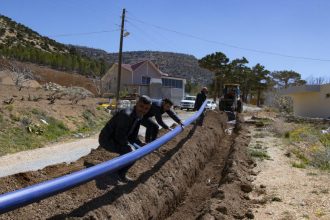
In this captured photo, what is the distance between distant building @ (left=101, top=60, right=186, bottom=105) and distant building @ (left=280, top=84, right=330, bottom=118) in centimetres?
1942

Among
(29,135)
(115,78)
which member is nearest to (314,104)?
(29,135)

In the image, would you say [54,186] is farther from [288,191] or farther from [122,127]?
[288,191]

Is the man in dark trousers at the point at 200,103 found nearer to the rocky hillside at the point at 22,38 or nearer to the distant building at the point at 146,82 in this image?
the distant building at the point at 146,82

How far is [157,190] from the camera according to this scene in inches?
312

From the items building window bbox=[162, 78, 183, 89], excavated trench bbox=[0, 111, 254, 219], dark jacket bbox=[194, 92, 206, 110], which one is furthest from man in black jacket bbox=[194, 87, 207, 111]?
building window bbox=[162, 78, 183, 89]

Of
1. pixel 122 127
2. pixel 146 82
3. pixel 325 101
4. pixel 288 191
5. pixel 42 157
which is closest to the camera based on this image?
pixel 122 127

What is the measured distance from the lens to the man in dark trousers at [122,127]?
649cm

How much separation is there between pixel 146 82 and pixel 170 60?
64.3 m

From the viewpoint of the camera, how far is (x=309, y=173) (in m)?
11.0

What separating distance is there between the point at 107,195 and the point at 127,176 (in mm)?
1333

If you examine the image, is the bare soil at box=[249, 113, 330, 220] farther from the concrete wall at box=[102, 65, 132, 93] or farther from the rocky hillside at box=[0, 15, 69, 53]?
the rocky hillside at box=[0, 15, 69, 53]

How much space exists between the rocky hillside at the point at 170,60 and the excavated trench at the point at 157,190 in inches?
4139

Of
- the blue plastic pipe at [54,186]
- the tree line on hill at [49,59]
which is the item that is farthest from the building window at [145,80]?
the blue plastic pipe at [54,186]

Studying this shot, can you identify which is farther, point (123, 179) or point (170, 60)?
point (170, 60)
